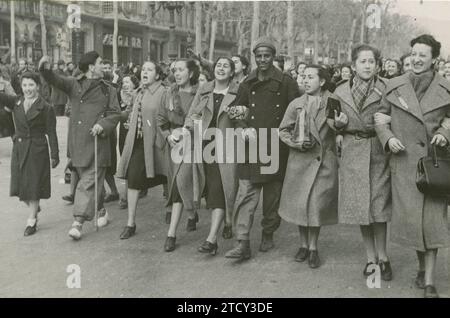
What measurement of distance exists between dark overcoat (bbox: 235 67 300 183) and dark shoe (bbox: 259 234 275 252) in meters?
0.63

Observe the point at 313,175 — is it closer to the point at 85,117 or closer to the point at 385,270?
the point at 385,270

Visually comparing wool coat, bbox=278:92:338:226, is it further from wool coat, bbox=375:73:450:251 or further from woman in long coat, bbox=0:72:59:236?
woman in long coat, bbox=0:72:59:236

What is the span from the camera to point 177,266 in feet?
18.6

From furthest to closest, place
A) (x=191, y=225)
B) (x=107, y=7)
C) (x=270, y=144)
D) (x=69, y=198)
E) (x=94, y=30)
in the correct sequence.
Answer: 1. (x=107, y=7)
2. (x=94, y=30)
3. (x=69, y=198)
4. (x=191, y=225)
5. (x=270, y=144)

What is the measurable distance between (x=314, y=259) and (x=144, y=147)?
2.30 m

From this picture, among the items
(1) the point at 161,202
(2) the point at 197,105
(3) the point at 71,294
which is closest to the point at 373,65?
(2) the point at 197,105

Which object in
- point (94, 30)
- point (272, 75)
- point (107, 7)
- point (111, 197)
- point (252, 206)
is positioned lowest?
point (111, 197)

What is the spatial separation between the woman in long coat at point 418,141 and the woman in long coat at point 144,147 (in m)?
2.68

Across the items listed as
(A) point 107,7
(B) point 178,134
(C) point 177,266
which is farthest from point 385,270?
(A) point 107,7

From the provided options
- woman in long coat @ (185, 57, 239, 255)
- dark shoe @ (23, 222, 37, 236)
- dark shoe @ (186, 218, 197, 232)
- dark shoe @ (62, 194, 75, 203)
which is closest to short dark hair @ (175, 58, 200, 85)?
woman in long coat @ (185, 57, 239, 255)

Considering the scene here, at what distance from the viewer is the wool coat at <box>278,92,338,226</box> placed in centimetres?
567

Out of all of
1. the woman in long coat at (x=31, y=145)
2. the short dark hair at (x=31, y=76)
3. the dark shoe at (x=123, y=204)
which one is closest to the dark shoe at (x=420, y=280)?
the woman in long coat at (x=31, y=145)

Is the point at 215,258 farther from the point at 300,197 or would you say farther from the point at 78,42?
the point at 78,42

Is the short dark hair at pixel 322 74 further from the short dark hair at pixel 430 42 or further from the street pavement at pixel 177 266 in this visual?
the street pavement at pixel 177 266
